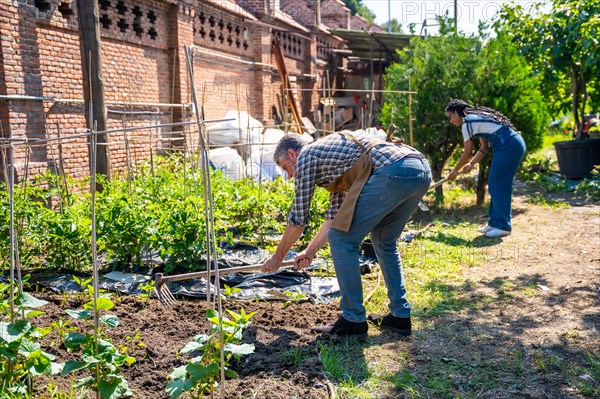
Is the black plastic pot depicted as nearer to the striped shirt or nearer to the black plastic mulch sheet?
the black plastic mulch sheet

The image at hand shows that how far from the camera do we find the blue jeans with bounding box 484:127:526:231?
667cm

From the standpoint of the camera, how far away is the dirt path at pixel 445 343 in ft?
9.73

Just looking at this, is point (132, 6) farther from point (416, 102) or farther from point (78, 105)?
point (416, 102)

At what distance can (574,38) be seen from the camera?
10312mm

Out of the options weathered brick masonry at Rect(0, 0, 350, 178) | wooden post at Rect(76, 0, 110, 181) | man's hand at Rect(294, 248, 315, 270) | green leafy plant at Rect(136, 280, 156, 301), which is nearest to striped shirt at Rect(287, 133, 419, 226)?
man's hand at Rect(294, 248, 315, 270)

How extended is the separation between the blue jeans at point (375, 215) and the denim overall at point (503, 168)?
3.53m

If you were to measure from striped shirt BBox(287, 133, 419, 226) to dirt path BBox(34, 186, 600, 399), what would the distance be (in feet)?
2.74

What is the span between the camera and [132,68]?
10.3m

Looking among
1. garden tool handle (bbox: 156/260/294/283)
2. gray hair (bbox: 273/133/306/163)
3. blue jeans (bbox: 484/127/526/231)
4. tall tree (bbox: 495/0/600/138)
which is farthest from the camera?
tall tree (bbox: 495/0/600/138)

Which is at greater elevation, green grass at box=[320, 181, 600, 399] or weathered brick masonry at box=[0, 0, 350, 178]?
weathered brick masonry at box=[0, 0, 350, 178]

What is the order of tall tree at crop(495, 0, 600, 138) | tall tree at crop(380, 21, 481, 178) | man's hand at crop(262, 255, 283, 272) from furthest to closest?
tall tree at crop(495, 0, 600, 138) → tall tree at crop(380, 21, 481, 178) → man's hand at crop(262, 255, 283, 272)

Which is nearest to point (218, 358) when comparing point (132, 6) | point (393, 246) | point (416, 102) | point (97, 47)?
point (393, 246)

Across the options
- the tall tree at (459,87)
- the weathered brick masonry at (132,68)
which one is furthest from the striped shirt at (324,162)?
the tall tree at (459,87)

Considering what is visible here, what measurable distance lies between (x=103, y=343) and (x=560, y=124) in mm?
22636
